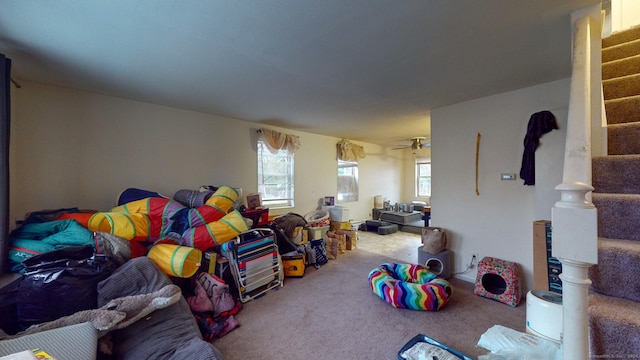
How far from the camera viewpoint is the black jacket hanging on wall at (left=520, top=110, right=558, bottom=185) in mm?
2481

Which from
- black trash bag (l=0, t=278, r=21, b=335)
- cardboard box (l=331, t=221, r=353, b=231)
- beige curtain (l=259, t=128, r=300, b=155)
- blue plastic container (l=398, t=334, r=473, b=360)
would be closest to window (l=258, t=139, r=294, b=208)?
beige curtain (l=259, t=128, r=300, b=155)

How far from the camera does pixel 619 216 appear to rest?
1.14m

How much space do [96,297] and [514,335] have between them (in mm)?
2650

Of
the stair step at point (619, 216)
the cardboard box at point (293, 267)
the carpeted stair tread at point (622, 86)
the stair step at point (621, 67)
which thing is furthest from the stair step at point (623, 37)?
the cardboard box at point (293, 267)

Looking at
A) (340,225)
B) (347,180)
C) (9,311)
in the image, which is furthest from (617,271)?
(347,180)

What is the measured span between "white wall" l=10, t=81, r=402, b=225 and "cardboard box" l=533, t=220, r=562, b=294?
385 centimetres

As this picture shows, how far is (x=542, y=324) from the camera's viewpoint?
1380mm

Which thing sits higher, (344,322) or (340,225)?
(340,225)

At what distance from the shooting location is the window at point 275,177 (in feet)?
14.4

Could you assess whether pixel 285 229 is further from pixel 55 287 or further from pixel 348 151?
pixel 348 151

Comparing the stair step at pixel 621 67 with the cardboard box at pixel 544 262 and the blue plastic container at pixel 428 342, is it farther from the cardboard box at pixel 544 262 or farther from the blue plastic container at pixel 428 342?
the blue plastic container at pixel 428 342

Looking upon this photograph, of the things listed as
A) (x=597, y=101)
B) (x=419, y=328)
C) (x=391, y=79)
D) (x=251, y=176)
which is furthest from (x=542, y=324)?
(x=251, y=176)

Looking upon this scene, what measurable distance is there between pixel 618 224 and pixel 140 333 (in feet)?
9.22

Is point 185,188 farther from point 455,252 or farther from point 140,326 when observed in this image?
point 455,252
